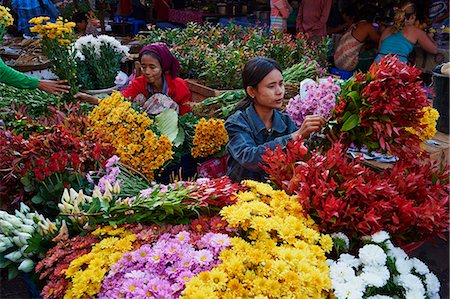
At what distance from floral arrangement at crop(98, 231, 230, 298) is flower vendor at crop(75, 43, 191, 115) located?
6.52 feet

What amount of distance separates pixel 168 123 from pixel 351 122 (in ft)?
5.14

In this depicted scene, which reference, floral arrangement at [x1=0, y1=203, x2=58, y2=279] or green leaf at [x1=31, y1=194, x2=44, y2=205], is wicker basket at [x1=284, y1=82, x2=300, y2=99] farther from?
floral arrangement at [x1=0, y1=203, x2=58, y2=279]

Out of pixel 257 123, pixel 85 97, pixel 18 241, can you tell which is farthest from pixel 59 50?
pixel 18 241

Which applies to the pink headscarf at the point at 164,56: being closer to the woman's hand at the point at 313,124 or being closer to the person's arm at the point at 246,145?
the person's arm at the point at 246,145

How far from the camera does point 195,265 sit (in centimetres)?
162

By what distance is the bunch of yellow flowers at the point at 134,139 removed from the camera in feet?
9.62

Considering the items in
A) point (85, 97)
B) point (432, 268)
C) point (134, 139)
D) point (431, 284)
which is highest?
point (85, 97)

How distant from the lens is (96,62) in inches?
163

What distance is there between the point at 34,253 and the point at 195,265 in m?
0.74

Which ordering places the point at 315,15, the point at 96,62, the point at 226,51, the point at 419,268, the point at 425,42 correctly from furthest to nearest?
the point at 315,15 → the point at 425,42 → the point at 226,51 → the point at 96,62 → the point at 419,268

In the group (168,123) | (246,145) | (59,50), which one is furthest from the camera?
(59,50)

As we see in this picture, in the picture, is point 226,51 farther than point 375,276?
Yes

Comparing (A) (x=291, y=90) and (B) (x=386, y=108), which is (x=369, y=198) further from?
(A) (x=291, y=90)

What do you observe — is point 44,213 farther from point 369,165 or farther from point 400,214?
point 369,165
